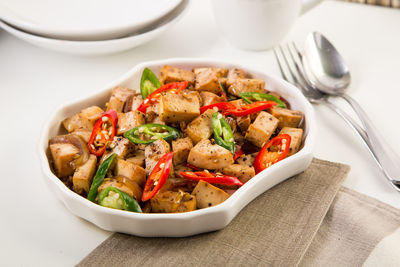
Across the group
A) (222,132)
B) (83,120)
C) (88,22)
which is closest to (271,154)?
(222,132)

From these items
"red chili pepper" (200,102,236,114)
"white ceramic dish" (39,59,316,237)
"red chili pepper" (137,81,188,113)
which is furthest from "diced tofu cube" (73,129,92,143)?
"red chili pepper" (200,102,236,114)

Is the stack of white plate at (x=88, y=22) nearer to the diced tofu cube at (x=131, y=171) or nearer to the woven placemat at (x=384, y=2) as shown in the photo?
the diced tofu cube at (x=131, y=171)

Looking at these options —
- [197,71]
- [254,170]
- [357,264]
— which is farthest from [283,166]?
[197,71]

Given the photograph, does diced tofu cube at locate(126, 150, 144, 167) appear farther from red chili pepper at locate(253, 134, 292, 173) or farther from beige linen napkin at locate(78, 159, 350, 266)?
red chili pepper at locate(253, 134, 292, 173)

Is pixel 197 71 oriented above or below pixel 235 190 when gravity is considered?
above

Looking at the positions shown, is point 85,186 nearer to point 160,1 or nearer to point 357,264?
point 357,264

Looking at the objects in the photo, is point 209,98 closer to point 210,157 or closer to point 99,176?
point 210,157
